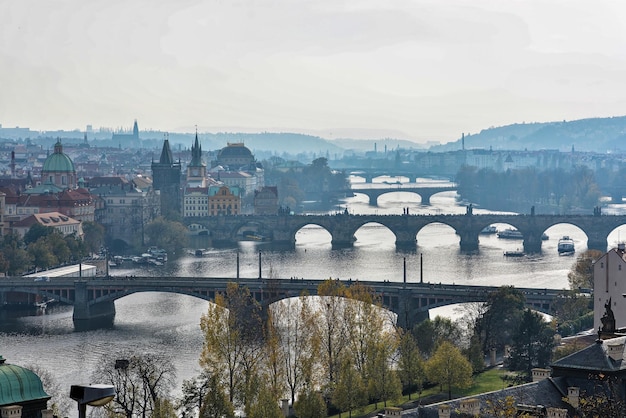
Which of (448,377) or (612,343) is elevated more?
(612,343)

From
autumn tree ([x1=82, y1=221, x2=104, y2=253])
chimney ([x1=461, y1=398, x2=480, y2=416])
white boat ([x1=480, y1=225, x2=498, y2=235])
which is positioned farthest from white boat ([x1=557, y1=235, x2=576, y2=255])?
chimney ([x1=461, y1=398, x2=480, y2=416])

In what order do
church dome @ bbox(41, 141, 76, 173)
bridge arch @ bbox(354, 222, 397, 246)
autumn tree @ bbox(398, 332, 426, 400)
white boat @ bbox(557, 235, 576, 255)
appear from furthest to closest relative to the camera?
1. church dome @ bbox(41, 141, 76, 173)
2. bridge arch @ bbox(354, 222, 397, 246)
3. white boat @ bbox(557, 235, 576, 255)
4. autumn tree @ bbox(398, 332, 426, 400)

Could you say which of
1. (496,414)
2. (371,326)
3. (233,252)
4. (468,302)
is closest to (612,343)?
(496,414)

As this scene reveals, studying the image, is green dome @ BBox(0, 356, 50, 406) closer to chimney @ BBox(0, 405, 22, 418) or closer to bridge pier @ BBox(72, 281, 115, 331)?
chimney @ BBox(0, 405, 22, 418)

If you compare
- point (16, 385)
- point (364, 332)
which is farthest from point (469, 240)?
point (16, 385)

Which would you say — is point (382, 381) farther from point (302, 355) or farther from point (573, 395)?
point (573, 395)

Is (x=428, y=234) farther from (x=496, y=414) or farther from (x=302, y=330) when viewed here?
(x=496, y=414)
